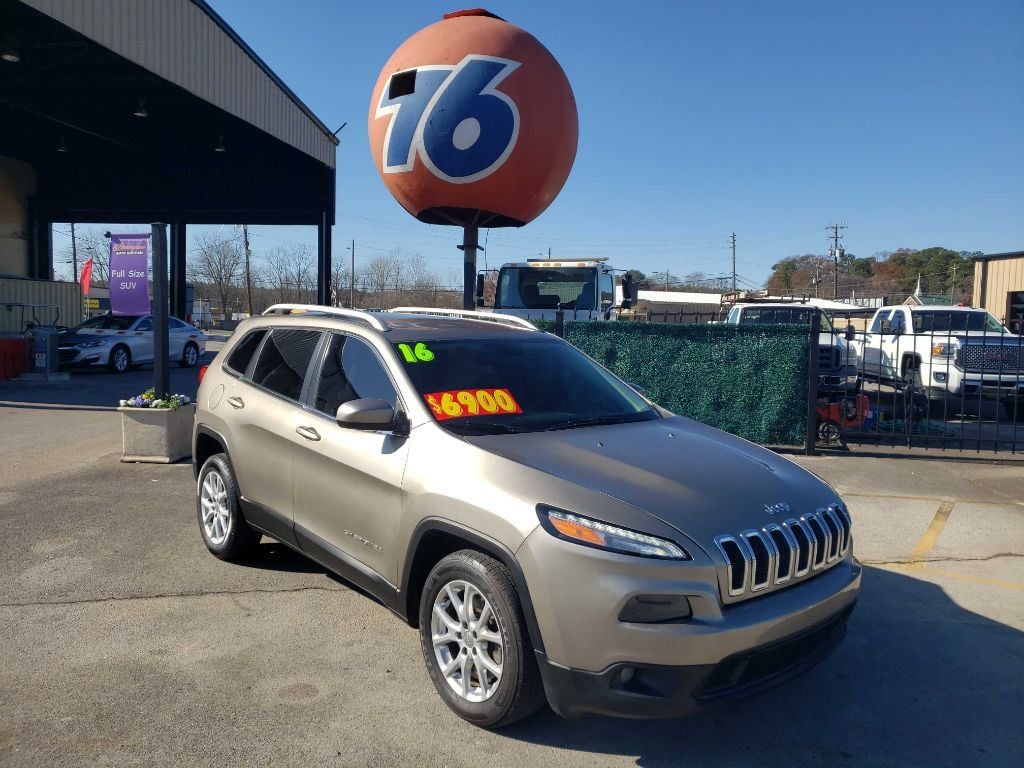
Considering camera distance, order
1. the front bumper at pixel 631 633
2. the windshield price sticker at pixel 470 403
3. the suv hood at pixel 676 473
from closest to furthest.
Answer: the front bumper at pixel 631 633 → the suv hood at pixel 676 473 → the windshield price sticker at pixel 470 403

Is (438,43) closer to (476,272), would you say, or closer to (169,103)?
(476,272)

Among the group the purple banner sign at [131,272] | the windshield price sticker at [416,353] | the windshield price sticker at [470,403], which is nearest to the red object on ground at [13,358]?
the purple banner sign at [131,272]

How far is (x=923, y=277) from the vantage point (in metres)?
87.7

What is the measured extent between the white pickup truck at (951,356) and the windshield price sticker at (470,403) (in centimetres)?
593

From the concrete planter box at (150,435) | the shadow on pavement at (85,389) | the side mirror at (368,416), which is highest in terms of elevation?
the side mirror at (368,416)

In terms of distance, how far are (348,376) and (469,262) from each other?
926cm

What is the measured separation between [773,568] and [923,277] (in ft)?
318

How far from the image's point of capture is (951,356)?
11.8 m

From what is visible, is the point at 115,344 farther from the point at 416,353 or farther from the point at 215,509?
the point at 416,353

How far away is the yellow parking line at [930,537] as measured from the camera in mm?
5684

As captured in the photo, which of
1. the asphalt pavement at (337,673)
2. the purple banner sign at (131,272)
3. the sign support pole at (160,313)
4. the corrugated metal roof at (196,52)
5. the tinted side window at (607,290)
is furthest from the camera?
the tinted side window at (607,290)

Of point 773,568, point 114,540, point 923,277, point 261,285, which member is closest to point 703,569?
point 773,568

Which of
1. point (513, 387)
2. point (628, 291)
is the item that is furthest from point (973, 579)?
point (628, 291)

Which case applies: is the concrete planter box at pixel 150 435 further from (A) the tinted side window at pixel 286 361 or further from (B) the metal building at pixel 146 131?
(B) the metal building at pixel 146 131
